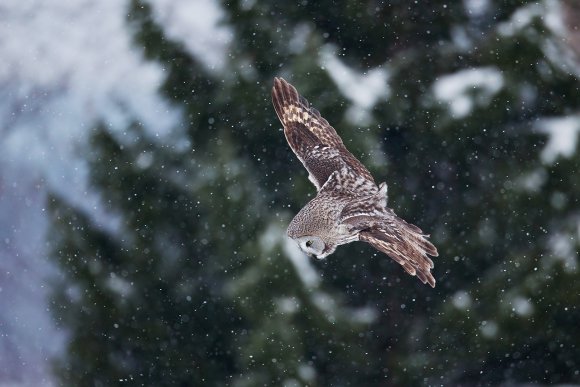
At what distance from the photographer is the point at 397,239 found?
120 inches

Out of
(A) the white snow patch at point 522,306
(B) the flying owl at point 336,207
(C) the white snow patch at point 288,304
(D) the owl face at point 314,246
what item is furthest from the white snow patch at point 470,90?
(D) the owl face at point 314,246

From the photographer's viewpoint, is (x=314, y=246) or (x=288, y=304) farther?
(x=288, y=304)

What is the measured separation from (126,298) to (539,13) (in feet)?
7.34

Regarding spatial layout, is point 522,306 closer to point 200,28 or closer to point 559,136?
point 559,136

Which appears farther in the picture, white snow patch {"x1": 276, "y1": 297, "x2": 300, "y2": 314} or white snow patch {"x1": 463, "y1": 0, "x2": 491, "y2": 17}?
white snow patch {"x1": 463, "y1": 0, "x2": 491, "y2": 17}

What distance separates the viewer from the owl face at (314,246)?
3127 millimetres

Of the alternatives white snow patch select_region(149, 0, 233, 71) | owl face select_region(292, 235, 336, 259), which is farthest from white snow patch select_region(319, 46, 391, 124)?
owl face select_region(292, 235, 336, 259)

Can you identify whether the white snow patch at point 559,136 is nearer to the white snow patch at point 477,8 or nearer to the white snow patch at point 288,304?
the white snow patch at point 477,8

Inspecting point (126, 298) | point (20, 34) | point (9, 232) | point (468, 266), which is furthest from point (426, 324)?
point (20, 34)

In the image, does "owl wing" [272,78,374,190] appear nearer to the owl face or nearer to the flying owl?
the flying owl

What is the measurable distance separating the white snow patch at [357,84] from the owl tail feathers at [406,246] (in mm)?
1201

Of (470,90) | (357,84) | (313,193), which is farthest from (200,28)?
(470,90)

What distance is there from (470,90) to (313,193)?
2.73 feet

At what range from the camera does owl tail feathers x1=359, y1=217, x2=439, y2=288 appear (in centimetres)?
297
